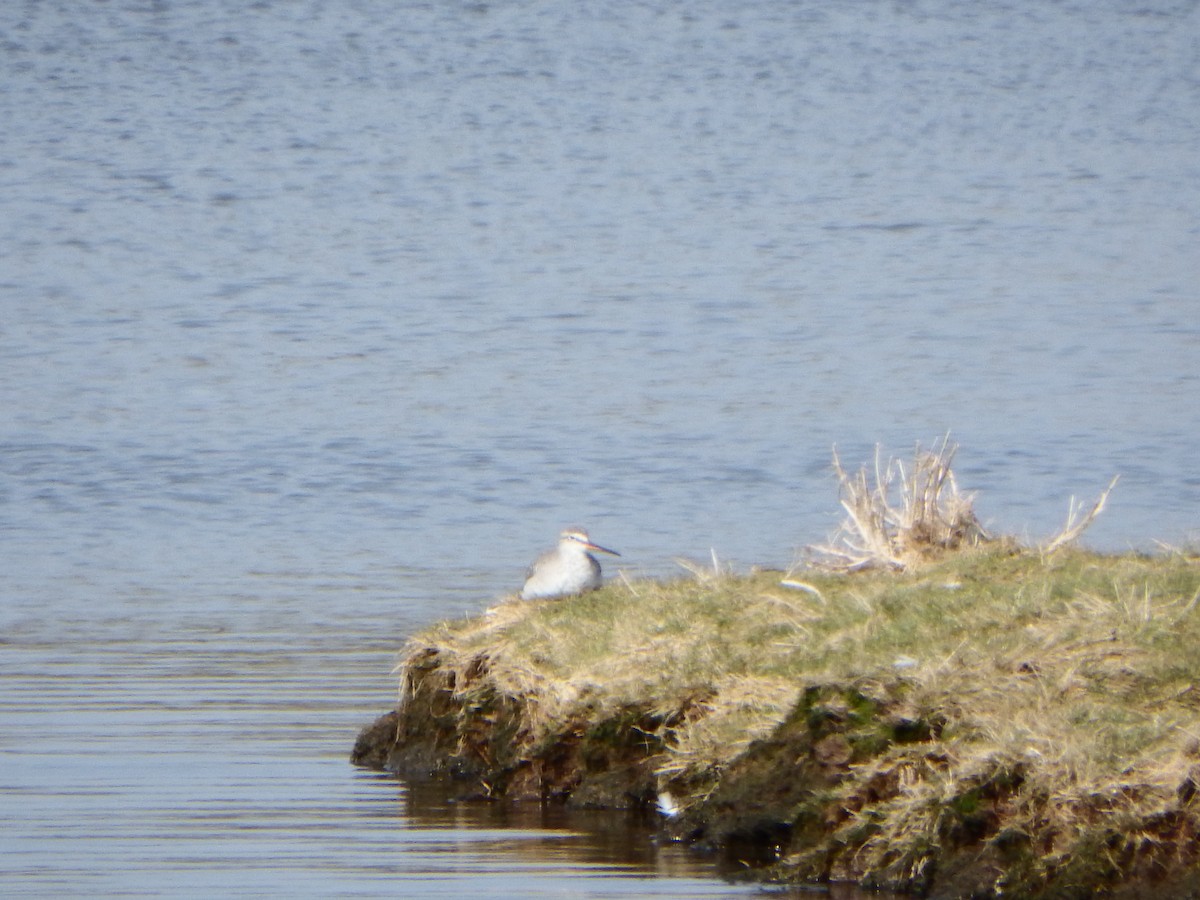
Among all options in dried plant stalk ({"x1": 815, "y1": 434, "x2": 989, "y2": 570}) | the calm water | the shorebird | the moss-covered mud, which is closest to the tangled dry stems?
dried plant stalk ({"x1": 815, "y1": 434, "x2": 989, "y2": 570})

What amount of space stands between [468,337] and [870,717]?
24.8m

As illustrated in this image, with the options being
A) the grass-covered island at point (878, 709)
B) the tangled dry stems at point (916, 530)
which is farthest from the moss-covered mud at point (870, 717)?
the tangled dry stems at point (916, 530)

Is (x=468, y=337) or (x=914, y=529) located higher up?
(x=468, y=337)

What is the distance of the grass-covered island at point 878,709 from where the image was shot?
7449 mm

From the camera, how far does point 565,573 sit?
1101 centimetres

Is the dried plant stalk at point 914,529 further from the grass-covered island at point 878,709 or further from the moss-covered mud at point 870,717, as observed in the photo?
the moss-covered mud at point 870,717

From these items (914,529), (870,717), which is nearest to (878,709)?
(870,717)

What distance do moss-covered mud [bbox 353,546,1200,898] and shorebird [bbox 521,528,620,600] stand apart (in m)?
0.18

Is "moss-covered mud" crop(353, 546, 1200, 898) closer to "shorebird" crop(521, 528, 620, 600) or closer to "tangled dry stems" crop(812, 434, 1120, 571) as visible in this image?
"shorebird" crop(521, 528, 620, 600)

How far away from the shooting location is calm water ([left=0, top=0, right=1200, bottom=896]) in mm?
11062

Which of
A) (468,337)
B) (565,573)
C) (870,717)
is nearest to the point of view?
(870,717)

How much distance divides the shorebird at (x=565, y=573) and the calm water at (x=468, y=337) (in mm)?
1153

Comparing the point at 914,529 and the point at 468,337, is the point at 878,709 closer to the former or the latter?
the point at 914,529

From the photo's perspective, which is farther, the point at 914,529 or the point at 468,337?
the point at 468,337
